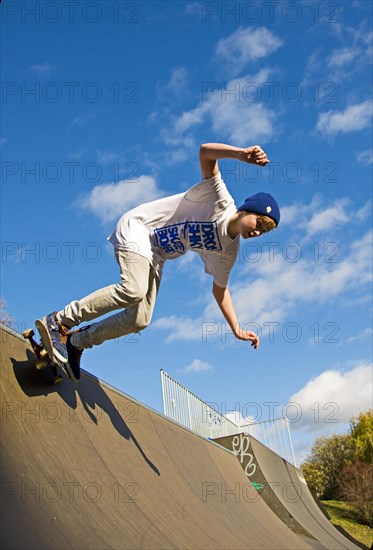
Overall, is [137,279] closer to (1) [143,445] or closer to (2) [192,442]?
(1) [143,445]

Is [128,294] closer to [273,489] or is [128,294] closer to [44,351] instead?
[44,351]

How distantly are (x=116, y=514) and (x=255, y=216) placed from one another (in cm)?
235

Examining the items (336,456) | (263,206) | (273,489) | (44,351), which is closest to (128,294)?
(44,351)

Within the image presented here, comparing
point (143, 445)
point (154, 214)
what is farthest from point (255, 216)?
point (143, 445)

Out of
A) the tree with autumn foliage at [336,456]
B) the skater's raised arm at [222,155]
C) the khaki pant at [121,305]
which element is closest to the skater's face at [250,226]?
the skater's raised arm at [222,155]

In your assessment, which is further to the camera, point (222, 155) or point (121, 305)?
point (121, 305)

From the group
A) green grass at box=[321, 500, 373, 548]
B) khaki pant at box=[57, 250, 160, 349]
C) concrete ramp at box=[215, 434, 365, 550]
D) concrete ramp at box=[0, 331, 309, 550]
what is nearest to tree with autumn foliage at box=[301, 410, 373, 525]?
green grass at box=[321, 500, 373, 548]

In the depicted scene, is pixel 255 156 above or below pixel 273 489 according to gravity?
above

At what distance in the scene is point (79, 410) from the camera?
4.41 metres

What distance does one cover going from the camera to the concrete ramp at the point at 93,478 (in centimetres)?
277

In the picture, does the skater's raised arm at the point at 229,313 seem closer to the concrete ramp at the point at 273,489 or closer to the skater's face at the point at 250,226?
the skater's face at the point at 250,226

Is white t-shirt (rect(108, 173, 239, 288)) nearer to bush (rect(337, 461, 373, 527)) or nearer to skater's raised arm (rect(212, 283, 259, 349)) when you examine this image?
skater's raised arm (rect(212, 283, 259, 349))

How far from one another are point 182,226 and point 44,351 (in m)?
1.50

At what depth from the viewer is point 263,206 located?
372 centimetres
